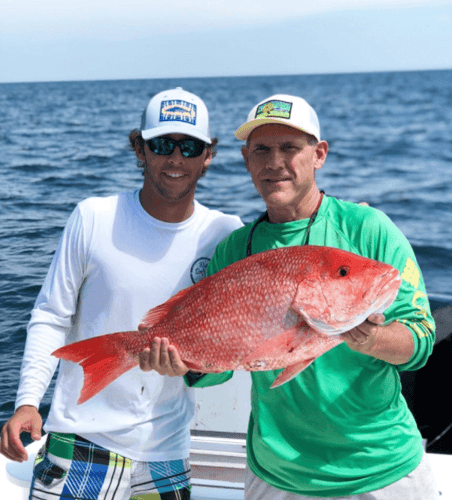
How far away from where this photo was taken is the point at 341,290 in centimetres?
199

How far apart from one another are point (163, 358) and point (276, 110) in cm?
107

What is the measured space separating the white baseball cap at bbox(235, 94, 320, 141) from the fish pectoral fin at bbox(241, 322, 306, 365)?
0.83 metres

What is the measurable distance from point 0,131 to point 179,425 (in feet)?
93.5

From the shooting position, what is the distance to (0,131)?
93.8ft

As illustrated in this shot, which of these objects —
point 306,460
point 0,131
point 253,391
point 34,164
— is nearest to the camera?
point 306,460

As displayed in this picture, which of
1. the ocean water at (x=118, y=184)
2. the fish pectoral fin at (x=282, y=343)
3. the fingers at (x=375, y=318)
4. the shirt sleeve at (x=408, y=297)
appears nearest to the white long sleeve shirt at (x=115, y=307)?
the fish pectoral fin at (x=282, y=343)

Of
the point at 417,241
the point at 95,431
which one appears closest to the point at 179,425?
the point at 95,431

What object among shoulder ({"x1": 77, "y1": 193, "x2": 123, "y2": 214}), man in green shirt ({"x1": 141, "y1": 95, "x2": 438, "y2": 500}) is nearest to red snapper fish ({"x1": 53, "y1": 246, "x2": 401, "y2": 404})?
man in green shirt ({"x1": 141, "y1": 95, "x2": 438, "y2": 500})

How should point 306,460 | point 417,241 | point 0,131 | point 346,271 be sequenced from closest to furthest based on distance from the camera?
point 346,271, point 306,460, point 417,241, point 0,131

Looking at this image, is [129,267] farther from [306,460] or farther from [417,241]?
[417,241]

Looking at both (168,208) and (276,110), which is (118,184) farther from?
(276,110)

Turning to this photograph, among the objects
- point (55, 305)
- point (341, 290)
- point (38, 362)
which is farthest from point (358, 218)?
point (38, 362)

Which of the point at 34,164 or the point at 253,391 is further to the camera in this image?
the point at 34,164

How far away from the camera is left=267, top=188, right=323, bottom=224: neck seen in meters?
2.46
